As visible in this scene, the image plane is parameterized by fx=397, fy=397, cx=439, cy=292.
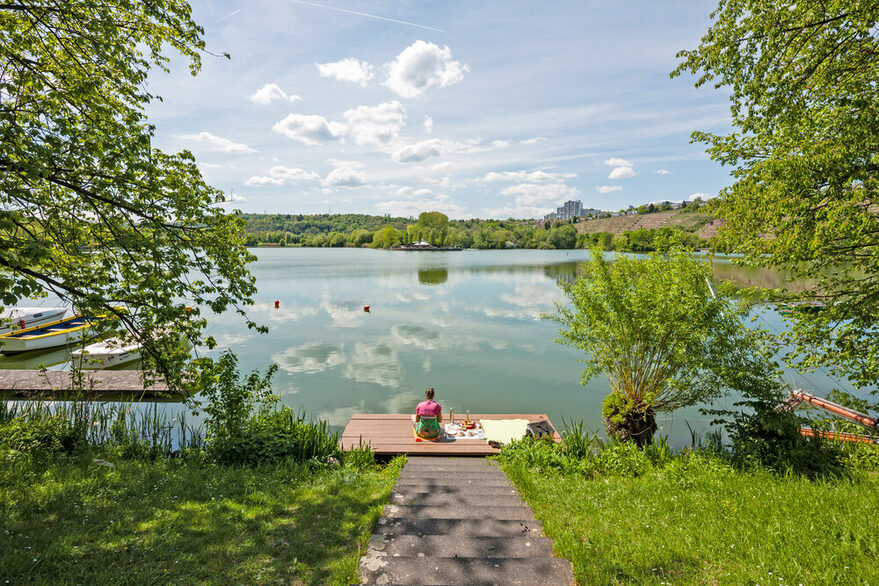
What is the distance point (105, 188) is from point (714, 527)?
7942mm

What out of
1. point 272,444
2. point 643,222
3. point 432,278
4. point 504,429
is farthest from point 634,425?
point 643,222

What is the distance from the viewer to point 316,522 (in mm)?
4477

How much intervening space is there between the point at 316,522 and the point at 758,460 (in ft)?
21.3

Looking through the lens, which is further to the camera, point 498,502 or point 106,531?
point 498,502

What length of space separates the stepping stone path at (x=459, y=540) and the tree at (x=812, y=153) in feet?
17.5

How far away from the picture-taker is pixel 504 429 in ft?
30.8

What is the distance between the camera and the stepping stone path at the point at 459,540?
3297mm

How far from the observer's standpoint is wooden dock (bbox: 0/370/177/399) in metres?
10.8

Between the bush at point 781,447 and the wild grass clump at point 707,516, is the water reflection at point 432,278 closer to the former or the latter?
the bush at point 781,447

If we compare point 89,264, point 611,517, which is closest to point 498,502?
point 611,517

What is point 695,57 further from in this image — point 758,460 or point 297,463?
point 297,463

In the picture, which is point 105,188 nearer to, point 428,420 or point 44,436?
point 44,436

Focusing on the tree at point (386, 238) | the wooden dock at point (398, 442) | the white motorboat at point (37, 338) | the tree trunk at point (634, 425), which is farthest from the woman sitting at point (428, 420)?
the tree at point (386, 238)

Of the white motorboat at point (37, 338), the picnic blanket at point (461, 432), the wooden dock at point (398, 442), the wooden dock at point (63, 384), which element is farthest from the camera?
the white motorboat at point (37, 338)
